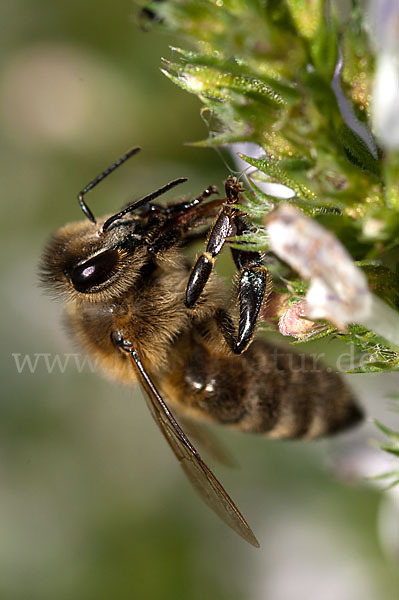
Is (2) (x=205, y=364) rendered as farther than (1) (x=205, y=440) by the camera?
No

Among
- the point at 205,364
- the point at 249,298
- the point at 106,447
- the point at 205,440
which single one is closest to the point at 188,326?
the point at 205,364

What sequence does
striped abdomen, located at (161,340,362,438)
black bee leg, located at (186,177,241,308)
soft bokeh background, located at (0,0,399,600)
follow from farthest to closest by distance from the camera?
soft bokeh background, located at (0,0,399,600) → striped abdomen, located at (161,340,362,438) → black bee leg, located at (186,177,241,308)

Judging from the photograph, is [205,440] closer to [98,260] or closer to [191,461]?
[191,461]

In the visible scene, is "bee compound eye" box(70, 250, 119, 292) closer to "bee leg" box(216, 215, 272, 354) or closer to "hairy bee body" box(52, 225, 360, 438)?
"hairy bee body" box(52, 225, 360, 438)

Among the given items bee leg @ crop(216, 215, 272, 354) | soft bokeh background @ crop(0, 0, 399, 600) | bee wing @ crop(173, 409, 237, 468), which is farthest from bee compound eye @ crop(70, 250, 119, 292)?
soft bokeh background @ crop(0, 0, 399, 600)

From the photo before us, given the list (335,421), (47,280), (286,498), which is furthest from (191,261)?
(286,498)

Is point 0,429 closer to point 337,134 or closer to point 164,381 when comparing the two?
point 164,381

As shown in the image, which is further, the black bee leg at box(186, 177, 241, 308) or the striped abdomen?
the striped abdomen
